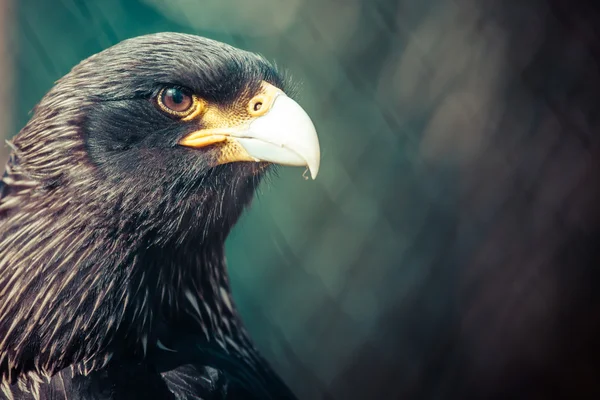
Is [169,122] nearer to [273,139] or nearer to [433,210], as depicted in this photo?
[273,139]

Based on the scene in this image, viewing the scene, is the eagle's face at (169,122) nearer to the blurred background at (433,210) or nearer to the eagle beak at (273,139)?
the eagle beak at (273,139)

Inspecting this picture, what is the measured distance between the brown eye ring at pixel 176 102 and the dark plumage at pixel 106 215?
0.5 inches

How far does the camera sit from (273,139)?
3.84ft

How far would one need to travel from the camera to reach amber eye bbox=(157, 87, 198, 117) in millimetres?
1173

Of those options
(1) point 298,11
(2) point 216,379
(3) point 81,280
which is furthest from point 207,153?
(1) point 298,11

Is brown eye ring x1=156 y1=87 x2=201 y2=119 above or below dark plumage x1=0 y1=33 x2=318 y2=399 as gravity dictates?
above

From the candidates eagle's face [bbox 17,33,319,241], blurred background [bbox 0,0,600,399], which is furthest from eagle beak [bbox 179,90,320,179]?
blurred background [bbox 0,0,600,399]

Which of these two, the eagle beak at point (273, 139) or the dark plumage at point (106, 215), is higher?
the eagle beak at point (273, 139)

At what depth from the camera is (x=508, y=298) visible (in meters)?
2.04

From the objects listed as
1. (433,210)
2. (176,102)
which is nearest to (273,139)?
(176,102)

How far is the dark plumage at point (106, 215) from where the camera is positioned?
3.77ft

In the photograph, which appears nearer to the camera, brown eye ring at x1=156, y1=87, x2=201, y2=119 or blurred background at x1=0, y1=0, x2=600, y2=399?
brown eye ring at x1=156, y1=87, x2=201, y2=119

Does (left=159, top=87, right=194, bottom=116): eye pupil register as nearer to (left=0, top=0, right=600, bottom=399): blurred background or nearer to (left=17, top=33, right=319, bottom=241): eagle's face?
(left=17, top=33, right=319, bottom=241): eagle's face

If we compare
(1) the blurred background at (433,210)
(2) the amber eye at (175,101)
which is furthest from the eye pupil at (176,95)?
(1) the blurred background at (433,210)
